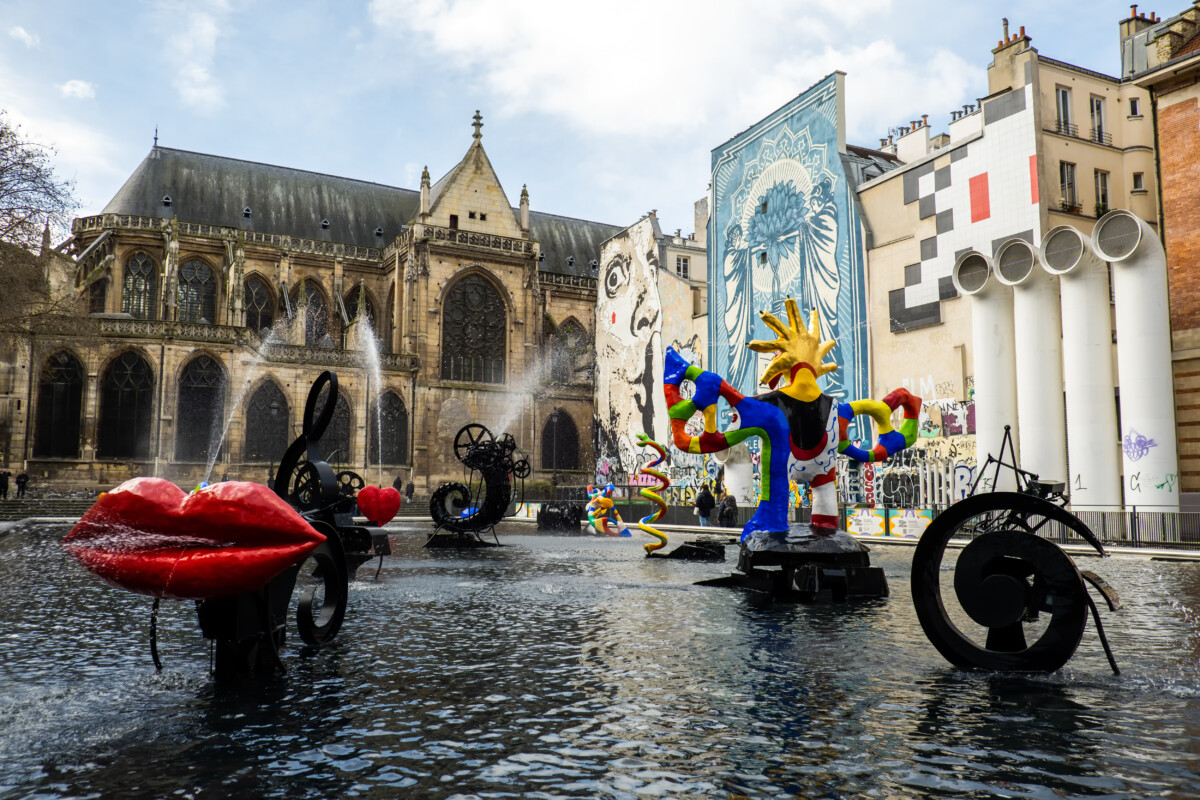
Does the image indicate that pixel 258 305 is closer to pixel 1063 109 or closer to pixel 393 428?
pixel 393 428

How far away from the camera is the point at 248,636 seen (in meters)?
5.54

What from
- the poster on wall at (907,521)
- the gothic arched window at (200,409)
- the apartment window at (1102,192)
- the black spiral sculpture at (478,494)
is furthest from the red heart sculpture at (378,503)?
the gothic arched window at (200,409)

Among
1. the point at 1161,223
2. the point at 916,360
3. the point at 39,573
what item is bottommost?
the point at 39,573

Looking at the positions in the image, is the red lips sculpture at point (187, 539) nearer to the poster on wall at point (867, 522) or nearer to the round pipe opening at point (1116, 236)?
the round pipe opening at point (1116, 236)

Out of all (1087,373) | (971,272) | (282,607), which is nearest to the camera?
(282,607)

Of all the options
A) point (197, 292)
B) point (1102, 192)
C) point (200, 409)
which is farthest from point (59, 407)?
point (1102, 192)

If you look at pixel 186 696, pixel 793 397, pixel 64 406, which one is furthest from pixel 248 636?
pixel 64 406

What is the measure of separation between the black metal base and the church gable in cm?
4495

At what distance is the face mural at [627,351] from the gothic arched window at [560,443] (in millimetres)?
9911

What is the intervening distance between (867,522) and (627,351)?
19226mm

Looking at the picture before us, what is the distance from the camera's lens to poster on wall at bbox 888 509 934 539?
76.0 feet

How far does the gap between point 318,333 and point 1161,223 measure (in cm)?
4378

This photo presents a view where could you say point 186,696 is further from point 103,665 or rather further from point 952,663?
point 952,663

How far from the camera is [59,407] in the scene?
3997cm
